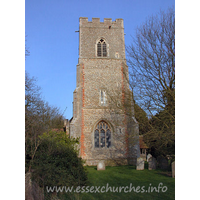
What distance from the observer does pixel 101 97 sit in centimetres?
1661

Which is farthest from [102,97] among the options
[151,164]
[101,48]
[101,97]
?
[151,164]

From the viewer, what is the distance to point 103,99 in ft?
54.4

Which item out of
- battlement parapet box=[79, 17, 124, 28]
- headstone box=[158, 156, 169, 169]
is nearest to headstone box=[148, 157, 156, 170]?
headstone box=[158, 156, 169, 169]

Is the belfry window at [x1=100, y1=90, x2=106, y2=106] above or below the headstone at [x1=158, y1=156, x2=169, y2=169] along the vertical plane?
above

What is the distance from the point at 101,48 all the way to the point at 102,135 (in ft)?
25.0

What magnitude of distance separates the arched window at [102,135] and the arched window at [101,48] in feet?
19.8

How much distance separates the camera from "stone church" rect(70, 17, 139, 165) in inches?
608

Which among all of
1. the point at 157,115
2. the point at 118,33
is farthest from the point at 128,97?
the point at 118,33

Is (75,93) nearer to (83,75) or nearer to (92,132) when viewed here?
(83,75)

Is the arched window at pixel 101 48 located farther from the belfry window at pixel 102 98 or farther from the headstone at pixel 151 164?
the headstone at pixel 151 164

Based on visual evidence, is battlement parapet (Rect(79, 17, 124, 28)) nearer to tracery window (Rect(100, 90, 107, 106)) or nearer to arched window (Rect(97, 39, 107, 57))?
arched window (Rect(97, 39, 107, 57))

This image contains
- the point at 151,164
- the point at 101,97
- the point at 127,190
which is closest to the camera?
the point at 127,190

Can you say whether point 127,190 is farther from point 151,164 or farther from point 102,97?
→ point 102,97

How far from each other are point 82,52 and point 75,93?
401 centimetres
